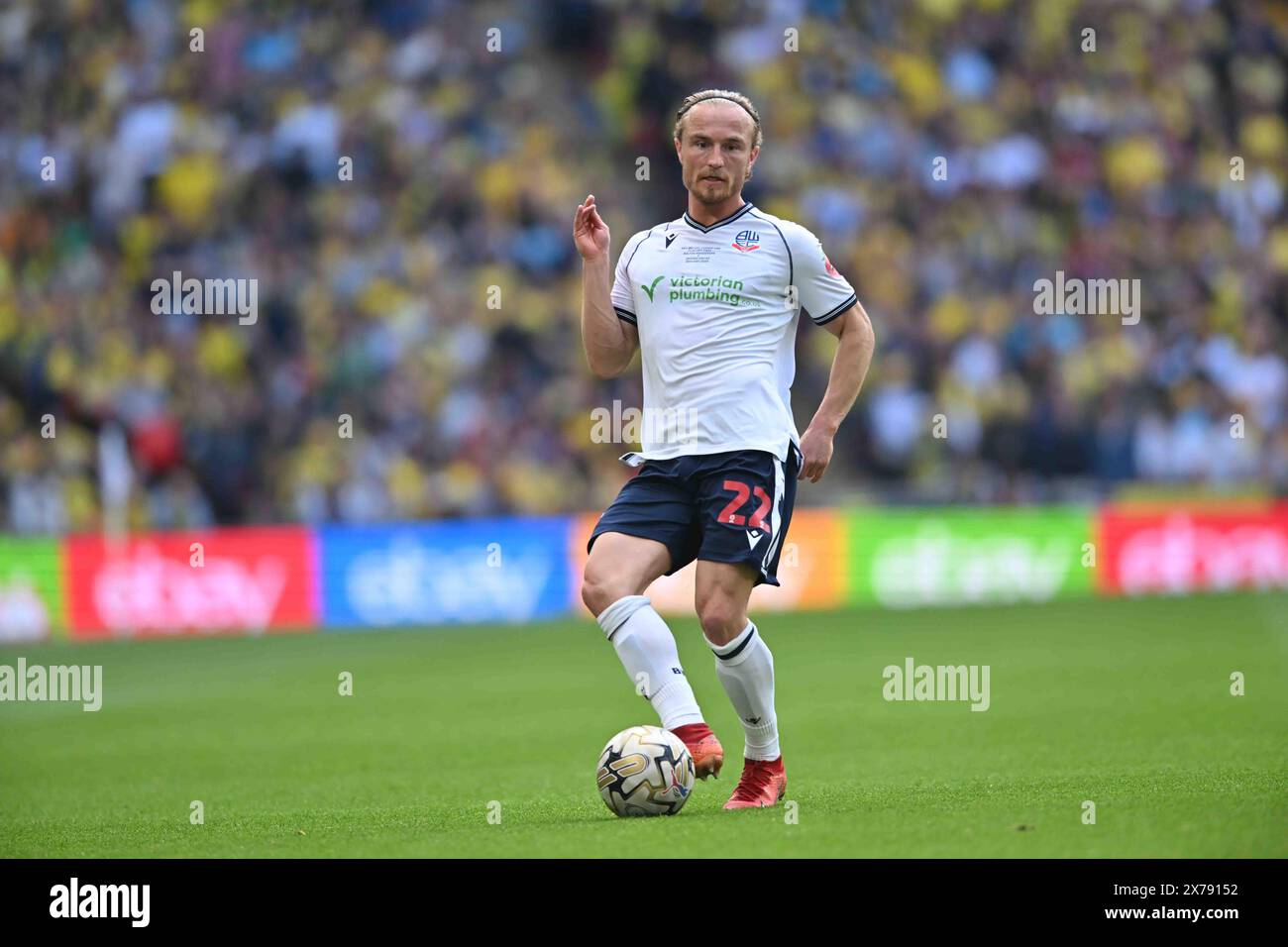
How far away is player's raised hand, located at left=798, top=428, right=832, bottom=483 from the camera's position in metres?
6.92

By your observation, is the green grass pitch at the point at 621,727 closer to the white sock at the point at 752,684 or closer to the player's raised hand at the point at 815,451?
the white sock at the point at 752,684

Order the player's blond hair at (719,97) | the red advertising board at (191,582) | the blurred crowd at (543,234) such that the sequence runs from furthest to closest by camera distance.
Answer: the blurred crowd at (543,234)
the red advertising board at (191,582)
the player's blond hair at (719,97)

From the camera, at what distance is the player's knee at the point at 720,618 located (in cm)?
683

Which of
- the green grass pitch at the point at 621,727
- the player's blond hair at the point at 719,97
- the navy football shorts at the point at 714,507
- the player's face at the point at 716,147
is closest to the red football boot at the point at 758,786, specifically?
the green grass pitch at the point at 621,727

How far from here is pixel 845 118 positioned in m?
23.1

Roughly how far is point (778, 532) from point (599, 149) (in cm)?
1634

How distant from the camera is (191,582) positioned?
1820cm

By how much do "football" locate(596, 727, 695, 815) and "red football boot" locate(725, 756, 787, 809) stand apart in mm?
275

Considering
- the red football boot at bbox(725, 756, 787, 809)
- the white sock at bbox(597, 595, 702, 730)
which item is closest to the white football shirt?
the white sock at bbox(597, 595, 702, 730)

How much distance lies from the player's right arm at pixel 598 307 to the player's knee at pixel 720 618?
965 millimetres

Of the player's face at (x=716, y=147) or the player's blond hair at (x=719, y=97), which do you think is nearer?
the player's face at (x=716, y=147)

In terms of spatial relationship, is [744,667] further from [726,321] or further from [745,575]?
[726,321]
